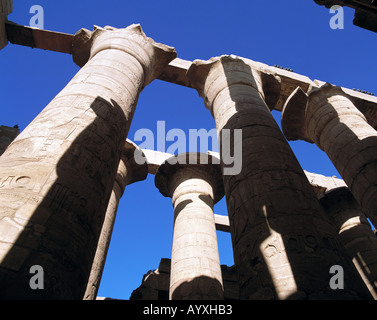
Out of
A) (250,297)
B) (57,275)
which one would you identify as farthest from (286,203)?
(57,275)

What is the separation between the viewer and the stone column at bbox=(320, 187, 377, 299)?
895 centimetres

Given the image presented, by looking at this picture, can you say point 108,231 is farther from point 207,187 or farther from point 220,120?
point 220,120

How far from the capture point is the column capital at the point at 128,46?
269 inches

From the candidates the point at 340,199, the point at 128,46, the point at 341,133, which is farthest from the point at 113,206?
the point at 340,199

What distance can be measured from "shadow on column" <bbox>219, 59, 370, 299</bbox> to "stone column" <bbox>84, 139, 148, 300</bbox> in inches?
180

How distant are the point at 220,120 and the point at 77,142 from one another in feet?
11.5

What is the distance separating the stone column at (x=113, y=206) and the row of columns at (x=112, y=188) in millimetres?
132

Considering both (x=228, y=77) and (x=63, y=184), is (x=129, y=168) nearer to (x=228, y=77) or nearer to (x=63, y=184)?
(x=228, y=77)

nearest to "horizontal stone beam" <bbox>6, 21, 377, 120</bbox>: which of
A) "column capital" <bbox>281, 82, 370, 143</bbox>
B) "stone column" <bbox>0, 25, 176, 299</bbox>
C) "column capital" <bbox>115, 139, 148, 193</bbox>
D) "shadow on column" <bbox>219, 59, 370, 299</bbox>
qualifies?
"column capital" <bbox>281, 82, 370, 143</bbox>

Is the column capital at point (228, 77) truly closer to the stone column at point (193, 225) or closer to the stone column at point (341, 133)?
the stone column at point (341, 133)

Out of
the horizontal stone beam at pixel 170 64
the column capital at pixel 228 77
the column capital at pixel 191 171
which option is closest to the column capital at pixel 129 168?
the column capital at pixel 191 171

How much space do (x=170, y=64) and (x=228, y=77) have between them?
133 inches

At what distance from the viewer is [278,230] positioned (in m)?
3.62

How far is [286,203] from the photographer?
393 cm
